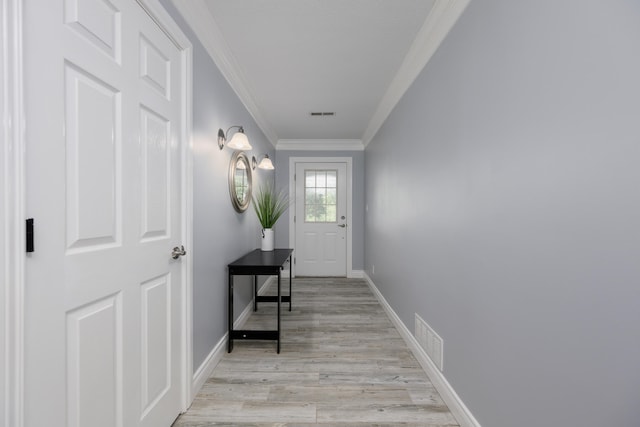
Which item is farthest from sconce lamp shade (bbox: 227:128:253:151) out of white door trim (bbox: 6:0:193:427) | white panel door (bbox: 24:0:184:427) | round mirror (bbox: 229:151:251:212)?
white door trim (bbox: 6:0:193:427)

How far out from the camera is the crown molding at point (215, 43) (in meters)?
1.70

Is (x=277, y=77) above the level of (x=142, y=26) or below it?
above

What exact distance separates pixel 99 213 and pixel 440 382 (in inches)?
78.4

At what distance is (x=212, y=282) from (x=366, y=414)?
1284 mm

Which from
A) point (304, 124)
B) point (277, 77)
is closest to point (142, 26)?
point (277, 77)

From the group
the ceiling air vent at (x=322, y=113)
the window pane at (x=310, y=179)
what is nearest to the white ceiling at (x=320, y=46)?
the ceiling air vent at (x=322, y=113)

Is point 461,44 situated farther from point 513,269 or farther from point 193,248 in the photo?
point 193,248

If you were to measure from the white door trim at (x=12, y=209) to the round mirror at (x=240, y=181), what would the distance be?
1.76 meters

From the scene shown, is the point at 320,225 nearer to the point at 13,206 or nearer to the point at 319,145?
the point at 319,145

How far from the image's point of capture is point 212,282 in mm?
2137

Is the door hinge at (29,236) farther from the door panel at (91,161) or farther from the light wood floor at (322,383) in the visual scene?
the light wood floor at (322,383)

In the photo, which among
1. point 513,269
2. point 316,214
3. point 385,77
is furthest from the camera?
point 316,214

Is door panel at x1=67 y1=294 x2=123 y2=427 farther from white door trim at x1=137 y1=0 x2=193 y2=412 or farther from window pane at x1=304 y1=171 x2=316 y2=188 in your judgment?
window pane at x1=304 y1=171 x2=316 y2=188

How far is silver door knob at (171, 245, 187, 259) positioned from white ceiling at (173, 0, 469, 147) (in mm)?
1286
